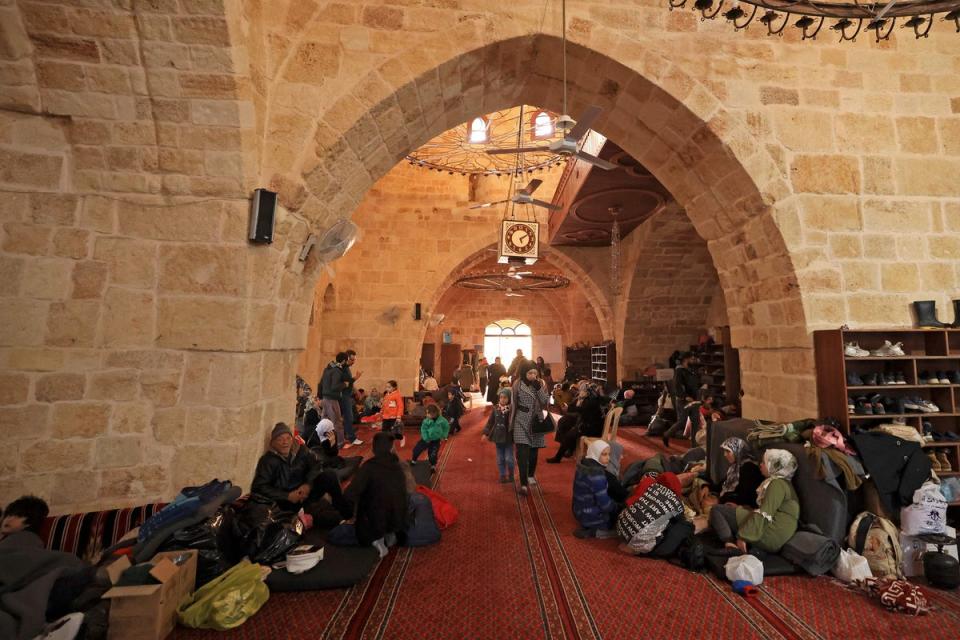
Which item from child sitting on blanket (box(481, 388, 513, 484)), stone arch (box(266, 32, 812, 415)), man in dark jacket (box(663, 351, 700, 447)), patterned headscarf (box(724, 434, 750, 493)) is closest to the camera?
stone arch (box(266, 32, 812, 415))

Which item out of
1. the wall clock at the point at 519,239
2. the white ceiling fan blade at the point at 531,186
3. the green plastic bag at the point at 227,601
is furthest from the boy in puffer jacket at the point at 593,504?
the wall clock at the point at 519,239

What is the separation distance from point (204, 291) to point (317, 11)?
220 centimetres

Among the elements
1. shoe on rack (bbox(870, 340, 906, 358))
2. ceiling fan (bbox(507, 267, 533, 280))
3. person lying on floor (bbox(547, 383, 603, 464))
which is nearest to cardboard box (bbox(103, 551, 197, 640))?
person lying on floor (bbox(547, 383, 603, 464))

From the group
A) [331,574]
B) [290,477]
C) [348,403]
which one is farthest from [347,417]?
[331,574]

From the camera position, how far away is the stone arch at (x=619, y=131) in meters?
3.25

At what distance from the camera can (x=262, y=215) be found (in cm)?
291

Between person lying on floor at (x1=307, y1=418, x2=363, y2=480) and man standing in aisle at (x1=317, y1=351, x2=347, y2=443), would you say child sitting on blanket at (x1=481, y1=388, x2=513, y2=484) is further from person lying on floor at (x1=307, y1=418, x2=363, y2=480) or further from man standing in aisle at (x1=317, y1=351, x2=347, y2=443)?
man standing in aisle at (x1=317, y1=351, x2=347, y2=443)

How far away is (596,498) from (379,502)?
5.37 ft

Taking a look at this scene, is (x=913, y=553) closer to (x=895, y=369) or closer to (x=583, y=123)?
(x=895, y=369)

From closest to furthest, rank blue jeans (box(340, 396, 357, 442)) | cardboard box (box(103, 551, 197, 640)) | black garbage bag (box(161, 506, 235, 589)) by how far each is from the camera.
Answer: cardboard box (box(103, 551, 197, 640)) < black garbage bag (box(161, 506, 235, 589)) < blue jeans (box(340, 396, 357, 442))

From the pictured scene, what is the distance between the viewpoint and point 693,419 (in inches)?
230

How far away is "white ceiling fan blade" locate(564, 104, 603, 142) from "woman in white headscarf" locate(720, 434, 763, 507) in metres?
2.85

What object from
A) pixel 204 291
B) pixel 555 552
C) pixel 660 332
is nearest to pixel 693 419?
pixel 555 552

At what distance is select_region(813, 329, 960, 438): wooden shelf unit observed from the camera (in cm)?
332
